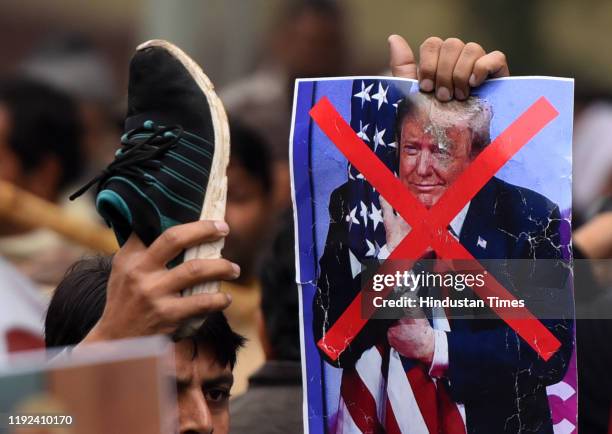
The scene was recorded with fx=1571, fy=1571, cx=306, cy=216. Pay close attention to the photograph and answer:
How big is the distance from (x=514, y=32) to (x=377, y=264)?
579cm

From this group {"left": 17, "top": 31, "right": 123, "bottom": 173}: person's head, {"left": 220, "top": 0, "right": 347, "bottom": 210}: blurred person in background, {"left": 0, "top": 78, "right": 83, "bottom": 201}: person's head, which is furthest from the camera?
{"left": 17, "top": 31, "right": 123, "bottom": 173}: person's head

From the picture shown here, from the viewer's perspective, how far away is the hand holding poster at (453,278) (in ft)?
8.88

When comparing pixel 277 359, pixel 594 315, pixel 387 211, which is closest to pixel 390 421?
pixel 387 211

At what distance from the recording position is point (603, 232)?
418 centimetres

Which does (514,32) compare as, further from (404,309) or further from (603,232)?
(404,309)

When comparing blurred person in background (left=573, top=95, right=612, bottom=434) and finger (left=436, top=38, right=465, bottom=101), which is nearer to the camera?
finger (left=436, top=38, right=465, bottom=101)

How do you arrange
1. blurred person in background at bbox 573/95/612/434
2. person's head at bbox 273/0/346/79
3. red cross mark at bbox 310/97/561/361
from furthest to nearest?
1. person's head at bbox 273/0/346/79
2. blurred person in background at bbox 573/95/612/434
3. red cross mark at bbox 310/97/561/361

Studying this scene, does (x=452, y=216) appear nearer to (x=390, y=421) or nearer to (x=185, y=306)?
(x=390, y=421)

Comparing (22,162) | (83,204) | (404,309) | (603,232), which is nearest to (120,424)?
(404,309)

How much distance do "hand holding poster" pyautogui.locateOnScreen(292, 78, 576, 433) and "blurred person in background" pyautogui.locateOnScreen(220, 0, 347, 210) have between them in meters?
3.31

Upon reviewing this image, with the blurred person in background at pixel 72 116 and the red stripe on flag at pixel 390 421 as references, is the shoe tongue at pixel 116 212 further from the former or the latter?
the blurred person in background at pixel 72 116

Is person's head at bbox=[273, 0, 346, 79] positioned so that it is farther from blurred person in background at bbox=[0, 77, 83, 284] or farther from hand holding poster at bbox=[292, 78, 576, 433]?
hand holding poster at bbox=[292, 78, 576, 433]

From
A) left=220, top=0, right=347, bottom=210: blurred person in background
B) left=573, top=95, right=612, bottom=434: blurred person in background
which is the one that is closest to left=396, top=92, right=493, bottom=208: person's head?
left=573, top=95, right=612, bottom=434: blurred person in background

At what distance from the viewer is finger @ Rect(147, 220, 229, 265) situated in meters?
2.55
